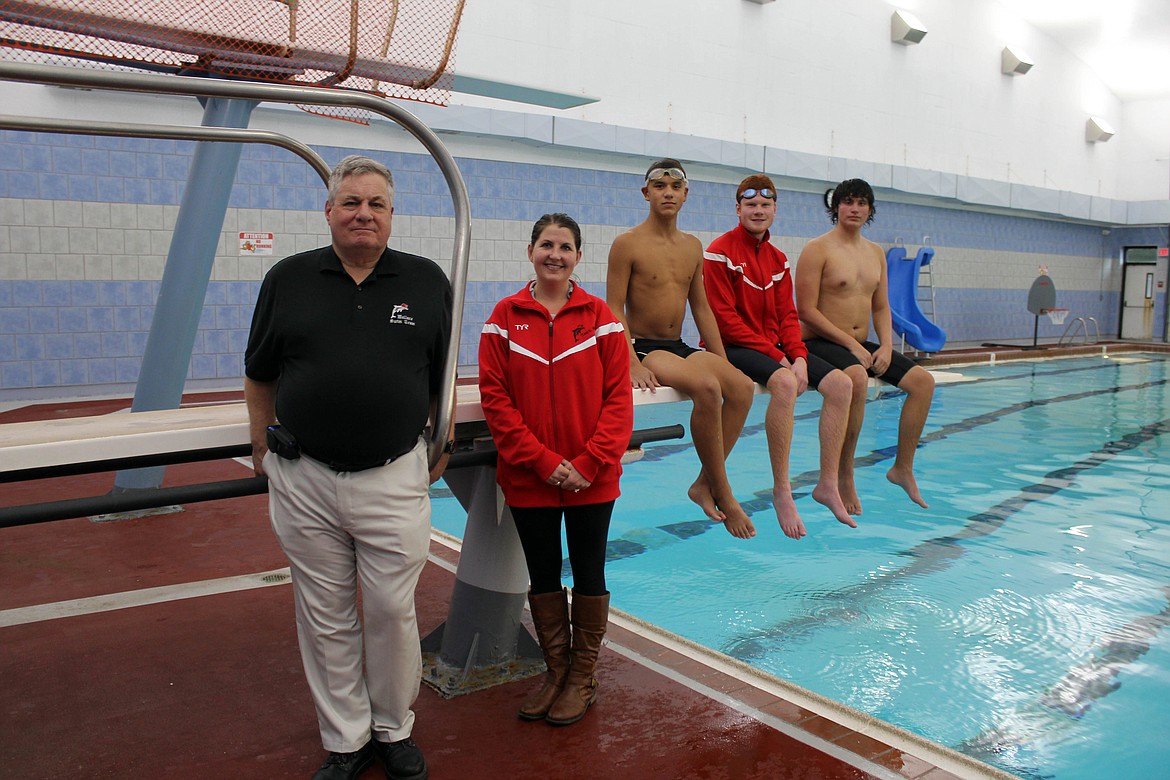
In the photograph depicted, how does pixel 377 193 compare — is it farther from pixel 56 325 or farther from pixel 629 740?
pixel 56 325

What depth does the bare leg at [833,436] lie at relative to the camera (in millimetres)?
4348

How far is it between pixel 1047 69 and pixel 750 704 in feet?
70.0

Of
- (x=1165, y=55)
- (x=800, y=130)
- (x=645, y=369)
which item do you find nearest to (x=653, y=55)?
(x=800, y=130)

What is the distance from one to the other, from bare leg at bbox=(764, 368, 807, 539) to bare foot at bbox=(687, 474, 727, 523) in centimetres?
30

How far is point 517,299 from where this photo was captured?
2.91m

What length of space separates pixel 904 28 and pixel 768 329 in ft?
46.7

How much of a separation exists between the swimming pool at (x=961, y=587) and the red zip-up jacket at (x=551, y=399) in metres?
2.09

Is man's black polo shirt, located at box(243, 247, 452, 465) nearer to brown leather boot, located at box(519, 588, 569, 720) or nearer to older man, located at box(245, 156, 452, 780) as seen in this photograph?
older man, located at box(245, 156, 452, 780)

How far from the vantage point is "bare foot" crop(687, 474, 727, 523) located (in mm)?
4020

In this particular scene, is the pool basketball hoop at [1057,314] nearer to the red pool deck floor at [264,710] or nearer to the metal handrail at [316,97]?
the red pool deck floor at [264,710]

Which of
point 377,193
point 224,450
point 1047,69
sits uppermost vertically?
point 1047,69

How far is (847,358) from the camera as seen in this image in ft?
15.1

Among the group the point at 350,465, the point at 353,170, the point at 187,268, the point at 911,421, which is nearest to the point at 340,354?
the point at 350,465

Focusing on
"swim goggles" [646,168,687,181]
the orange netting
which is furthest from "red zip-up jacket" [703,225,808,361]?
the orange netting
